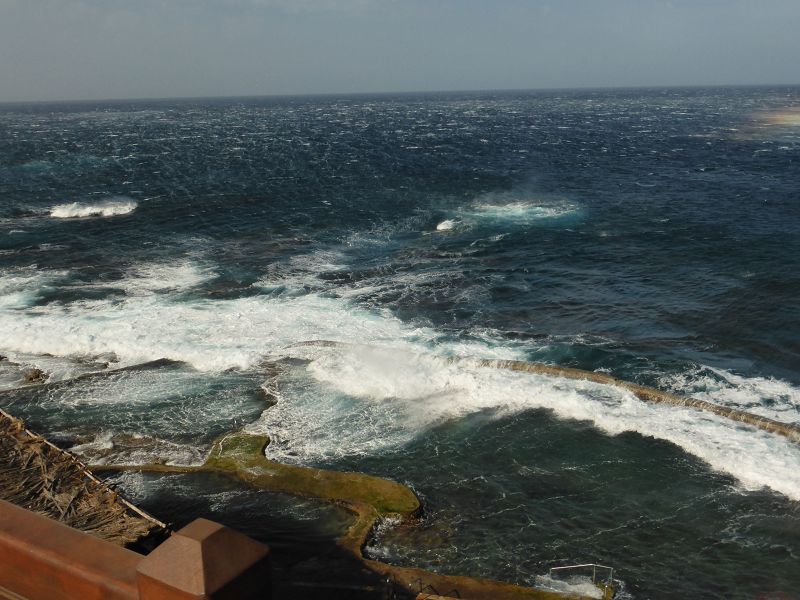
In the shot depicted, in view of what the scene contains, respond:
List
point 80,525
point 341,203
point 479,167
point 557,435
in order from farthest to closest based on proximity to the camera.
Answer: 1. point 479,167
2. point 341,203
3. point 557,435
4. point 80,525

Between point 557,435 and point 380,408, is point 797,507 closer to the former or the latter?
point 557,435

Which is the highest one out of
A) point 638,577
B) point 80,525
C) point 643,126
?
point 643,126

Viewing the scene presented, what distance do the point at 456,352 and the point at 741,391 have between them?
1333 cm

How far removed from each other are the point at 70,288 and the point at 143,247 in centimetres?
1174

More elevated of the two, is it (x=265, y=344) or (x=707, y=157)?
(x=707, y=157)

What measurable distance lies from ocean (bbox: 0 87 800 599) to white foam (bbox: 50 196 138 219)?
43 cm

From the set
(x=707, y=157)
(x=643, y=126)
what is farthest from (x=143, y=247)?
(x=643, y=126)

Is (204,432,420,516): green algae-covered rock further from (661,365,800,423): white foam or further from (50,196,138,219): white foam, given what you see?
(50,196,138,219): white foam

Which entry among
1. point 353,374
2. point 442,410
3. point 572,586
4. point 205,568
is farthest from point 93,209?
point 205,568

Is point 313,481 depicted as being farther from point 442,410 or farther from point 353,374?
point 353,374

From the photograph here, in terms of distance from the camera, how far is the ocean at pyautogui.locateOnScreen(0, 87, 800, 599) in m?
22.3

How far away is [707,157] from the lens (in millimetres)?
101875

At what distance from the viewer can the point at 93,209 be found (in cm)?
7188

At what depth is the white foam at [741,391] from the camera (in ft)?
95.1
